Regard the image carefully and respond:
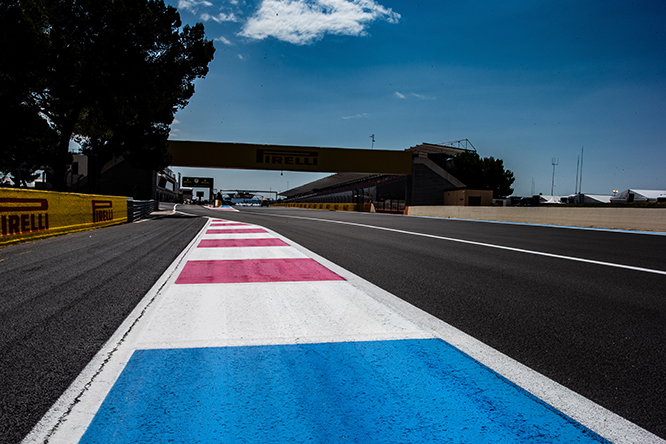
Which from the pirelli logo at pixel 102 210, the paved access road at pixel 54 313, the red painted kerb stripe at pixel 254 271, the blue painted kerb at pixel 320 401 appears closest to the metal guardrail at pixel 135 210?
the pirelli logo at pixel 102 210

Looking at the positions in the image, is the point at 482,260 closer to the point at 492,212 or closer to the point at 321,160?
the point at 492,212

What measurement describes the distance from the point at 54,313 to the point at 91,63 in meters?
22.4

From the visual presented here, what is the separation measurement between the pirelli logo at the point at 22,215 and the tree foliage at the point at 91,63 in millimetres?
14919

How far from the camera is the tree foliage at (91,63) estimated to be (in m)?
19.4

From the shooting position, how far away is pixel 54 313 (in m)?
3.21

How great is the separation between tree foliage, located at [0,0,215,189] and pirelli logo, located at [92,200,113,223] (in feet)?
35.5

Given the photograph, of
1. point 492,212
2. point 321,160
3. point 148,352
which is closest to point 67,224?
point 148,352

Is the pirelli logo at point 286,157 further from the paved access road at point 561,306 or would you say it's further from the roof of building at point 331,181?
the paved access road at point 561,306

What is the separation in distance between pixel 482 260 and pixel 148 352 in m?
5.36

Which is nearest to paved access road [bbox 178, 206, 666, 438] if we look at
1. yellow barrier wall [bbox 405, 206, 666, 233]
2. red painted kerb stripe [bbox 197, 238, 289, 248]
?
red painted kerb stripe [bbox 197, 238, 289, 248]

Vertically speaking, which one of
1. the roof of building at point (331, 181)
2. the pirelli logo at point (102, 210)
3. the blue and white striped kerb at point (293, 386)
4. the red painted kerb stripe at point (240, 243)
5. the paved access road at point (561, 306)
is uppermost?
the roof of building at point (331, 181)

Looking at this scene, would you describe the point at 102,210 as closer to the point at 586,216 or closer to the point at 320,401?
the point at 320,401

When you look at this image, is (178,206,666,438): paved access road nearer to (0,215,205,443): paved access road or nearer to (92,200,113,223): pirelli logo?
(0,215,205,443): paved access road

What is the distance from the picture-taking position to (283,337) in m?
2.69
